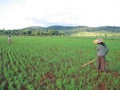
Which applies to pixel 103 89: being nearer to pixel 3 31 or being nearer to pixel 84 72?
pixel 84 72

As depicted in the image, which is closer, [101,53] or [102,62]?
[102,62]

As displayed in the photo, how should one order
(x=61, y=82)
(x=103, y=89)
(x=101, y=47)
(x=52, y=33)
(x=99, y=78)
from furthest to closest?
1. (x=52, y=33)
2. (x=101, y=47)
3. (x=99, y=78)
4. (x=61, y=82)
5. (x=103, y=89)

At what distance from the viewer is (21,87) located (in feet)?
24.4

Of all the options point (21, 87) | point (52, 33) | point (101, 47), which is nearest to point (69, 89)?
point (21, 87)

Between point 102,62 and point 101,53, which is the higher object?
point 101,53

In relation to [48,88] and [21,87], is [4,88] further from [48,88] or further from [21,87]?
[48,88]

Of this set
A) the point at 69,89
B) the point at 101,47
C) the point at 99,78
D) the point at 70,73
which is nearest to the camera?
the point at 69,89

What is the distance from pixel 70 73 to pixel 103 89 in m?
2.66

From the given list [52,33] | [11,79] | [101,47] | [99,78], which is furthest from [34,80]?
[52,33]

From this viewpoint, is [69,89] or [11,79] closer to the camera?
[69,89]

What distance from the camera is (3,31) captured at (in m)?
132

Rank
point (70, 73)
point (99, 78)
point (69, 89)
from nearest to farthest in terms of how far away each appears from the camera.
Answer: point (69, 89), point (99, 78), point (70, 73)

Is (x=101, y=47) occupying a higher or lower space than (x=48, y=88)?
higher

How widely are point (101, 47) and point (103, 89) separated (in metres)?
3.51
